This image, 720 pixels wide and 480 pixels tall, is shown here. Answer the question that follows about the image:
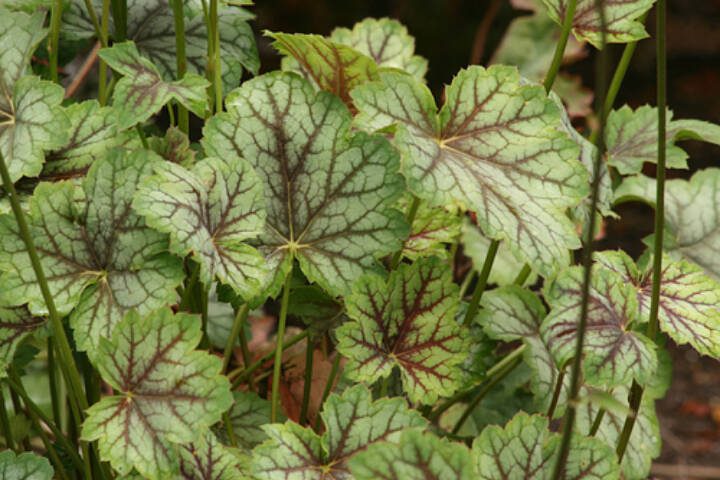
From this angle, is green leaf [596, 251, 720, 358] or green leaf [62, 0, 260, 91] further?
green leaf [62, 0, 260, 91]

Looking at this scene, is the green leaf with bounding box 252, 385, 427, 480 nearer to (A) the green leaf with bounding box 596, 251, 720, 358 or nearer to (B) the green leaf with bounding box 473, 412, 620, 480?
(B) the green leaf with bounding box 473, 412, 620, 480

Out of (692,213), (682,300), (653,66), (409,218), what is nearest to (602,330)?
→ (682,300)

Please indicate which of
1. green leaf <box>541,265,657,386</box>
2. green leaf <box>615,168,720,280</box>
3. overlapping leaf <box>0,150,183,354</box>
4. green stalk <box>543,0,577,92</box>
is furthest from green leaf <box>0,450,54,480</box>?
green leaf <box>615,168,720,280</box>

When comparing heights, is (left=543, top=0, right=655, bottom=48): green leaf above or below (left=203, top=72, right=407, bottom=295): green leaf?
above

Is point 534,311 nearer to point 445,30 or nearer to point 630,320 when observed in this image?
point 630,320

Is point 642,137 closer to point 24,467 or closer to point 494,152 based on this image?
point 494,152

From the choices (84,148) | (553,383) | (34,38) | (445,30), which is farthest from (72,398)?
(445,30)
